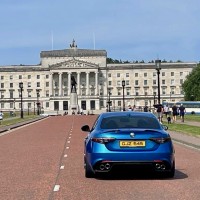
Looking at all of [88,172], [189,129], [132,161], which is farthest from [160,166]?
[189,129]

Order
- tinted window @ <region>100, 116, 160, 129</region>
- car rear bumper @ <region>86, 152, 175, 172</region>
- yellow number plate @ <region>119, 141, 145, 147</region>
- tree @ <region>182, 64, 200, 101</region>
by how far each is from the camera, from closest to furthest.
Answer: car rear bumper @ <region>86, 152, 175, 172</region> < yellow number plate @ <region>119, 141, 145, 147</region> < tinted window @ <region>100, 116, 160, 129</region> < tree @ <region>182, 64, 200, 101</region>

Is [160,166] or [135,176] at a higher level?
[160,166]

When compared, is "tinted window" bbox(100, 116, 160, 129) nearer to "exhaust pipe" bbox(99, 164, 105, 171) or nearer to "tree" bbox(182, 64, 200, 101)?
"exhaust pipe" bbox(99, 164, 105, 171)

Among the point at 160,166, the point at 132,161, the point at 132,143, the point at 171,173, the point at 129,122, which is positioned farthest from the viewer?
the point at 129,122

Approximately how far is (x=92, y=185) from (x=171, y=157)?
210cm

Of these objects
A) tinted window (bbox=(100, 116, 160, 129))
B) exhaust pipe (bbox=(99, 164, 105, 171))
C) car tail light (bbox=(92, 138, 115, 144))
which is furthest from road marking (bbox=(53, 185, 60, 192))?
tinted window (bbox=(100, 116, 160, 129))

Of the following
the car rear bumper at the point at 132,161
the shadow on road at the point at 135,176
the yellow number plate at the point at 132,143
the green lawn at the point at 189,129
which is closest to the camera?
the car rear bumper at the point at 132,161

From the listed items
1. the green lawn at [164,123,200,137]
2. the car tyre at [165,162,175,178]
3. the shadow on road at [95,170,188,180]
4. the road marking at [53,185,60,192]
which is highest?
the car tyre at [165,162,175,178]

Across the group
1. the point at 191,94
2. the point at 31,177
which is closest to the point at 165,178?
the point at 31,177

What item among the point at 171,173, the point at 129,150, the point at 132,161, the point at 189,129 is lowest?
the point at 189,129

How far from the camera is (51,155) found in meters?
21.1

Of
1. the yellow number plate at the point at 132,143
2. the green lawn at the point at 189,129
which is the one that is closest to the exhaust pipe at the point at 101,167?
the yellow number plate at the point at 132,143

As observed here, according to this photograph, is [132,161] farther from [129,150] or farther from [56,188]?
[56,188]

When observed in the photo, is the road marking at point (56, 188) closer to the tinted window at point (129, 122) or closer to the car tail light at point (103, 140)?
the car tail light at point (103, 140)
